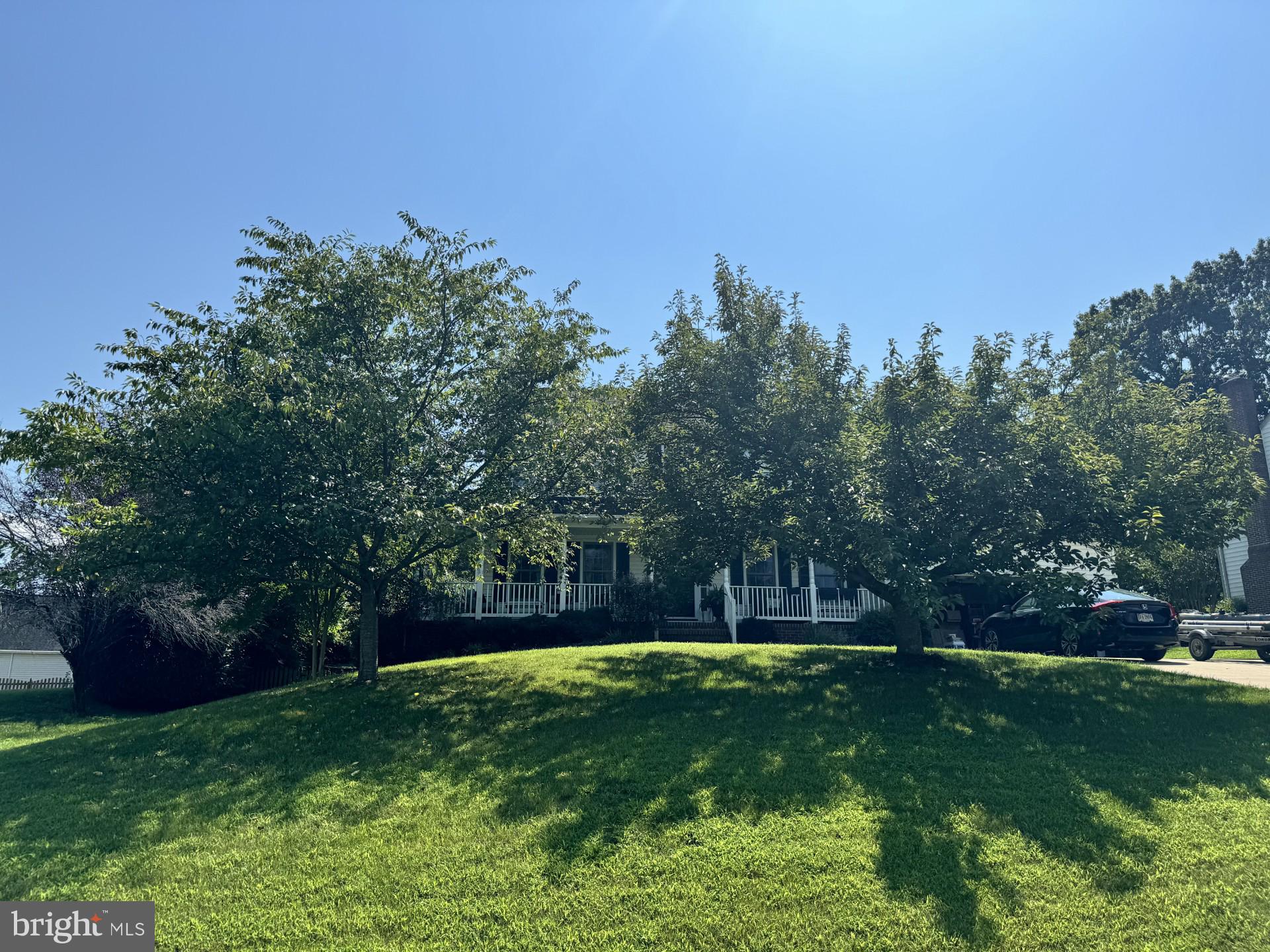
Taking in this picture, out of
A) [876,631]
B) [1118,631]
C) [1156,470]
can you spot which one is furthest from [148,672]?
[1118,631]

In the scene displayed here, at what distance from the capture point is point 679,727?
8.21 m

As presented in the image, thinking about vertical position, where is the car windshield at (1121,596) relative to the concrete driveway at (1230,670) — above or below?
above

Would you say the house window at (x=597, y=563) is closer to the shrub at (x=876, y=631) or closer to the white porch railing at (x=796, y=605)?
the white porch railing at (x=796, y=605)

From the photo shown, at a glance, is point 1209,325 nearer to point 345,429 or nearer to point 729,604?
point 729,604

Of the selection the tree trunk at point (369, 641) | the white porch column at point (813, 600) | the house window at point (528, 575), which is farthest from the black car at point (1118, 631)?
the house window at point (528, 575)

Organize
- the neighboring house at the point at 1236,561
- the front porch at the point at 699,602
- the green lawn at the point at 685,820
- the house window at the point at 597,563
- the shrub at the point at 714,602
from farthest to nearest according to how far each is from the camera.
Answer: the neighboring house at the point at 1236,561
the house window at the point at 597,563
the shrub at the point at 714,602
the front porch at the point at 699,602
the green lawn at the point at 685,820

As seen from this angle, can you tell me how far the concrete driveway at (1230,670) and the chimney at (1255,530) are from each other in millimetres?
12244

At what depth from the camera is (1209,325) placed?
40250 mm

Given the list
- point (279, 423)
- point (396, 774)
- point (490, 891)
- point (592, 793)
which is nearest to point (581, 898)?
point (490, 891)

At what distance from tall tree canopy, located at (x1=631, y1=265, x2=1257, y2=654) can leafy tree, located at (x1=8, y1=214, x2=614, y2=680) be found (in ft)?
6.56

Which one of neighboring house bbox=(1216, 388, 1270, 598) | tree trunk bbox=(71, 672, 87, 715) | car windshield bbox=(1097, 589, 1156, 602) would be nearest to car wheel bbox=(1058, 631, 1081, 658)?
car windshield bbox=(1097, 589, 1156, 602)

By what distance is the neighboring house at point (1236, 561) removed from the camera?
2758cm

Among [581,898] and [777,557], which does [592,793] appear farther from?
[777,557]

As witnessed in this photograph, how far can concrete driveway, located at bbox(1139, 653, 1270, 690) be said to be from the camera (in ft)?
37.5
